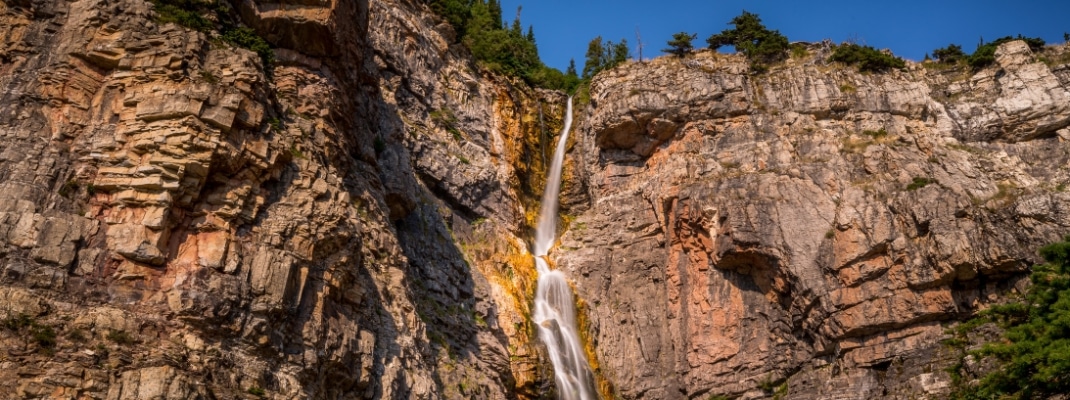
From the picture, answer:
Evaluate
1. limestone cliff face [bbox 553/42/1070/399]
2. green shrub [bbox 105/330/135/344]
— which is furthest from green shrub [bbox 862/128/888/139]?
green shrub [bbox 105/330/135/344]

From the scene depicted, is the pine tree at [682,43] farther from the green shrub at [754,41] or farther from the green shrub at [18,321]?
the green shrub at [18,321]

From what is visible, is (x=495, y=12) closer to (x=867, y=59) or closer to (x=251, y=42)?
(x=867, y=59)

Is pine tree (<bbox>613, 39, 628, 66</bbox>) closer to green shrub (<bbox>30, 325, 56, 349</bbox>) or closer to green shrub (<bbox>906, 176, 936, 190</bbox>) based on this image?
green shrub (<bbox>906, 176, 936, 190</bbox>)

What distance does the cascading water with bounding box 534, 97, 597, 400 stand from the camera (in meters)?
28.1

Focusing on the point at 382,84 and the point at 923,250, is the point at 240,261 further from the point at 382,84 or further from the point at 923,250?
the point at 923,250

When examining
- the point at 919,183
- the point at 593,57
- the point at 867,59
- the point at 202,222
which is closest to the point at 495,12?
the point at 593,57

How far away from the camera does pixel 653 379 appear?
29625mm

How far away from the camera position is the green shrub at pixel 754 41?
36.3 m

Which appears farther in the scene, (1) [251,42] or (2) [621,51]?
(2) [621,51]

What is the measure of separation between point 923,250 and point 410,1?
23.6 metres

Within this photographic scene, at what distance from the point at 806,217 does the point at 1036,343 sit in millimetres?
9259

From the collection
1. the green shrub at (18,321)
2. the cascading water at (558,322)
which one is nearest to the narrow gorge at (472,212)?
the green shrub at (18,321)

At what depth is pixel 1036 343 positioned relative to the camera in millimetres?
20875

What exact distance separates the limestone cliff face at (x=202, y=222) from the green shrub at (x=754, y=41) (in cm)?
1885
